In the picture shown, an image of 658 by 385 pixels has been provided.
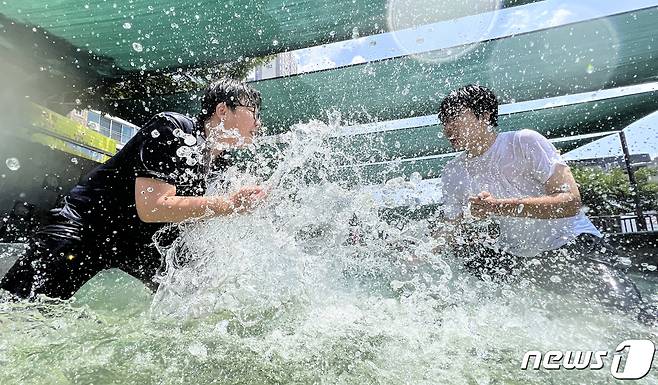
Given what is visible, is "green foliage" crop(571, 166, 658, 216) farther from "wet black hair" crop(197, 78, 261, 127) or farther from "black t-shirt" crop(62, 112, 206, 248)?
"black t-shirt" crop(62, 112, 206, 248)

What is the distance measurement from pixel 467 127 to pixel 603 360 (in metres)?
1.60

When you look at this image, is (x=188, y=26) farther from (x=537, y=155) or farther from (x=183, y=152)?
(x=537, y=155)

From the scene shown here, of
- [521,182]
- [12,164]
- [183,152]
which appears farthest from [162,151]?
[12,164]

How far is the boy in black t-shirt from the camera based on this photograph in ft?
5.98

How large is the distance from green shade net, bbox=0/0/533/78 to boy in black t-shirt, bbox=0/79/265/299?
2435 mm

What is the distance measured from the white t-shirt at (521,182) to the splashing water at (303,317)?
1.01 feet

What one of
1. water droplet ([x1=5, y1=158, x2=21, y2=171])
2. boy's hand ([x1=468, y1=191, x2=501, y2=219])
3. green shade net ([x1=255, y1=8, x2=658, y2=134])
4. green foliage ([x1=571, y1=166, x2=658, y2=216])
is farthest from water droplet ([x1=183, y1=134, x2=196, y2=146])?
green foliage ([x1=571, y1=166, x2=658, y2=216])

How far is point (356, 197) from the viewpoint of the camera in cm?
276

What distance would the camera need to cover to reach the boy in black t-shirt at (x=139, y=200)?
1.82 meters

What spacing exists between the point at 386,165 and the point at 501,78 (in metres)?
3.22

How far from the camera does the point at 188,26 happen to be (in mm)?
4387

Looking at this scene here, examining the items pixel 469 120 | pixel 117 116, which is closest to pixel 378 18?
pixel 469 120

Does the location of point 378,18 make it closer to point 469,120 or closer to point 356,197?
point 469,120

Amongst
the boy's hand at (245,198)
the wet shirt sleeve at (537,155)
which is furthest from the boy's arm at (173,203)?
the wet shirt sleeve at (537,155)
